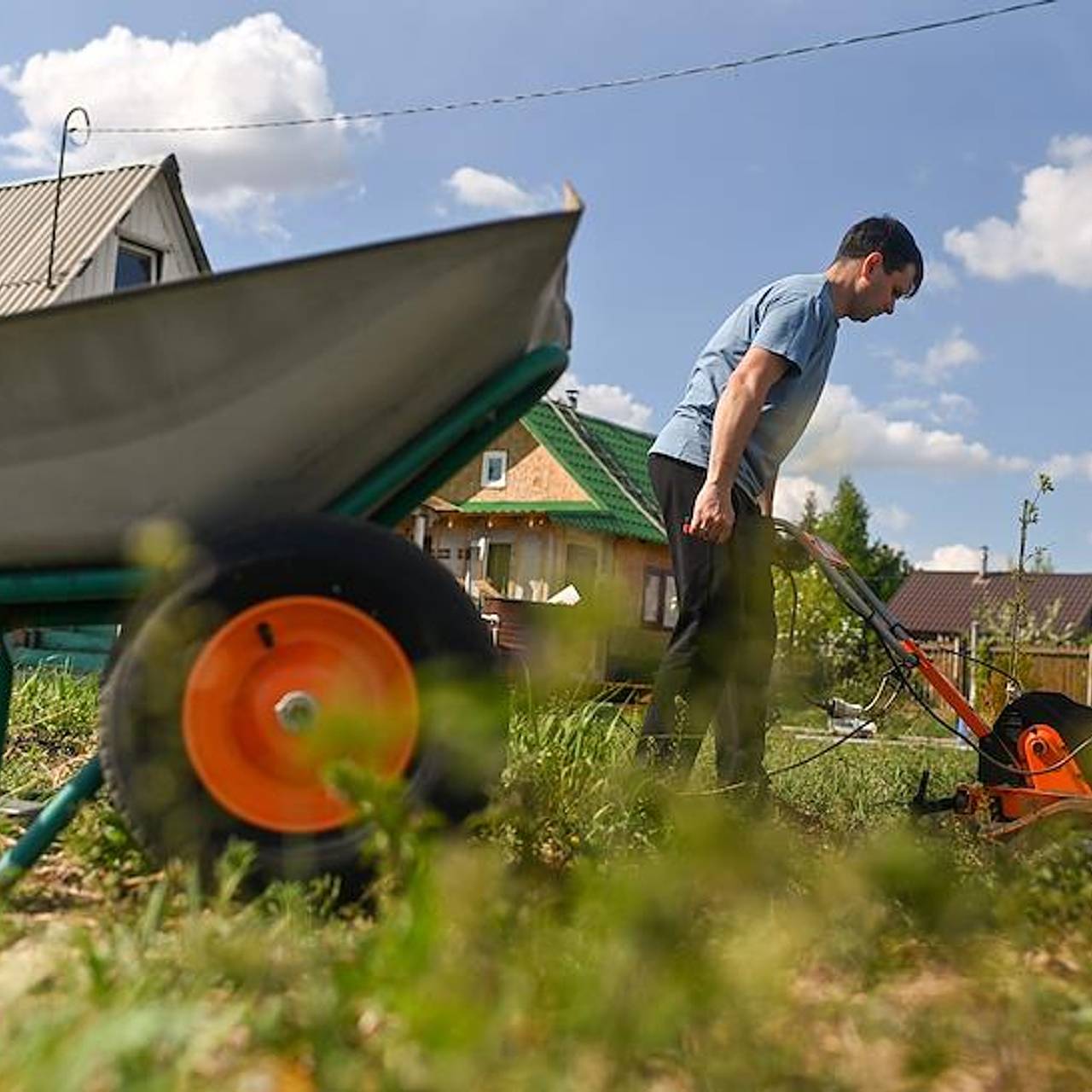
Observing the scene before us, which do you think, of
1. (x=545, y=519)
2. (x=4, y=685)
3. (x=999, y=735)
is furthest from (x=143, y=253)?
(x=4, y=685)

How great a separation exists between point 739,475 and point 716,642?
44cm

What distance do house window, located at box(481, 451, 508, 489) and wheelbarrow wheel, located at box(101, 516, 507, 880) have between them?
21140 millimetres

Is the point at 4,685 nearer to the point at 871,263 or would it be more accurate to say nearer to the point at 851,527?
the point at 871,263

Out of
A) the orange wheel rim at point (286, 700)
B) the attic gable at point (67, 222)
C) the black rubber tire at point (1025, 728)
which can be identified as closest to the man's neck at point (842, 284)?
the black rubber tire at point (1025, 728)

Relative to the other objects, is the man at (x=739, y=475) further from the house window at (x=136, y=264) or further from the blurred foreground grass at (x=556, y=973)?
the house window at (x=136, y=264)

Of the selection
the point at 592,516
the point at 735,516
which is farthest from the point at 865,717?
the point at 592,516

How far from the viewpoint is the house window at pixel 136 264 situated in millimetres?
16125

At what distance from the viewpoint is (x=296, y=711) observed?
2262 mm

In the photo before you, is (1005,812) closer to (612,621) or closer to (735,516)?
(735,516)

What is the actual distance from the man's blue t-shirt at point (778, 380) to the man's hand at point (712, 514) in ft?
0.60

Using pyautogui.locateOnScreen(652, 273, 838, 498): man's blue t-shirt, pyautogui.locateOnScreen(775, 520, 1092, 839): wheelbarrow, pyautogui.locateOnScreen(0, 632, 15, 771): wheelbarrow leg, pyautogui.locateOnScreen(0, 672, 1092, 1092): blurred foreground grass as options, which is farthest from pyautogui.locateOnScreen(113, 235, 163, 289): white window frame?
pyautogui.locateOnScreen(0, 672, 1092, 1092): blurred foreground grass

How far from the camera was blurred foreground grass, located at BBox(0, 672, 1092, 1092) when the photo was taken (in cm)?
135

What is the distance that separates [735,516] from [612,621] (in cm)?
177

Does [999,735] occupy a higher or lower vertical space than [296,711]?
lower
